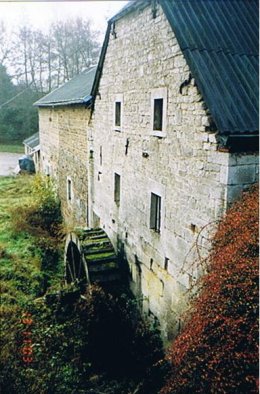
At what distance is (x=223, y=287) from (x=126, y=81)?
192 inches

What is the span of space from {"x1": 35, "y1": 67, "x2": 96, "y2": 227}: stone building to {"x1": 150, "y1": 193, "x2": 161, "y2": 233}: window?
4410mm

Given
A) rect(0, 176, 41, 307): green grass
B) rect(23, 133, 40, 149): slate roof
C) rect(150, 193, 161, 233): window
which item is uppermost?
rect(150, 193, 161, 233): window

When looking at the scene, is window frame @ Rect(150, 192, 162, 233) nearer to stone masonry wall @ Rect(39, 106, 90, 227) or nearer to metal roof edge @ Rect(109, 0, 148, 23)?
metal roof edge @ Rect(109, 0, 148, 23)

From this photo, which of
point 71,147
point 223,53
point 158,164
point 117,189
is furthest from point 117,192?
point 71,147

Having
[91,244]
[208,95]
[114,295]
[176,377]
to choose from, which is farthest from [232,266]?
[91,244]

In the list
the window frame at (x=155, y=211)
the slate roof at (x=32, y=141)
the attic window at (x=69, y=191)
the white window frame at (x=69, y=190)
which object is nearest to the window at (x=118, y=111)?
the window frame at (x=155, y=211)

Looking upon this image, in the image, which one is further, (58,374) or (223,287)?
(58,374)

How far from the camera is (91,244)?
8.64 meters

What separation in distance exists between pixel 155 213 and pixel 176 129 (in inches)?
68.6

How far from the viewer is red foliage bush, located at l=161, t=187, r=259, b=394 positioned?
129 inches

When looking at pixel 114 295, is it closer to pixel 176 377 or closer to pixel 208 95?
pixel 176 377

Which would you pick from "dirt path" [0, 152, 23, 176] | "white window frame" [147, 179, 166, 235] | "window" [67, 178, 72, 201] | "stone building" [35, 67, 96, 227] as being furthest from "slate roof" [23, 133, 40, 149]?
"white window frame" [147, 179, 166, 235]

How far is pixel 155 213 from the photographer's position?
6.62m

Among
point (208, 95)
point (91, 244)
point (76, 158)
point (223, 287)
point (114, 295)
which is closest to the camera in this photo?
point (223, 287)
